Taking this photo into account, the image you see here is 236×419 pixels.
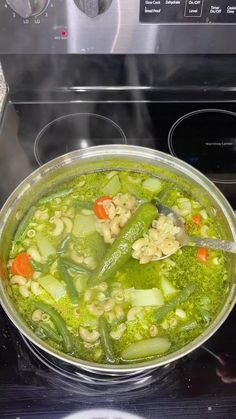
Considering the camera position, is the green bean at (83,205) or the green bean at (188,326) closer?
the green bean at (188,326)

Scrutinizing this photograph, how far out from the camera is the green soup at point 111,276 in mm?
1255

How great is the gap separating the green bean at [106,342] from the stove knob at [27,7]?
0.90 m

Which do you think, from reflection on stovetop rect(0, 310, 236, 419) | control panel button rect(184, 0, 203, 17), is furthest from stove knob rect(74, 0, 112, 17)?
reflection on stovetop rect(0, 310, 236, 419)

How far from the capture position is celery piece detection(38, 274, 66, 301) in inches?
52.1

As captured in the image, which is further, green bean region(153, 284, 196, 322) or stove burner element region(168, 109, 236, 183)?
stove burner element region(168, 109, 236, 183)

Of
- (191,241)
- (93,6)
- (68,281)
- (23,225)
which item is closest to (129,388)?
(68,281)

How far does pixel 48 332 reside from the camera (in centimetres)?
124

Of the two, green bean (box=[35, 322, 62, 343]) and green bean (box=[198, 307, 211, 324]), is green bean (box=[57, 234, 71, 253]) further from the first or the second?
green bean (box=[198, 307, 211, 324])

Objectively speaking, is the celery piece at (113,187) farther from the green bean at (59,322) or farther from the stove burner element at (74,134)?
the green bean at (59,322)

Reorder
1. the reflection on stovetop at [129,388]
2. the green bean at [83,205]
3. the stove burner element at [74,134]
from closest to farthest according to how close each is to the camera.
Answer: the reflection on stovetop at [129,388] < the green bean at [83,205] < the stove burner element at [74,134]

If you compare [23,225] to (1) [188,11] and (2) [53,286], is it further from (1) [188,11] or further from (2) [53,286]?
(1) [188,11]

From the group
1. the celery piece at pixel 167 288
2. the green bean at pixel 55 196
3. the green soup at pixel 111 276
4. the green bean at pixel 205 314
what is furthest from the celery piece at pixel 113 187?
the green bean at pixel 205 314

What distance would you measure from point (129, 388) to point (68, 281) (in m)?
0.34

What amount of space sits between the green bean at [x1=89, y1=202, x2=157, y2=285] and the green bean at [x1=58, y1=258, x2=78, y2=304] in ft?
0.18
